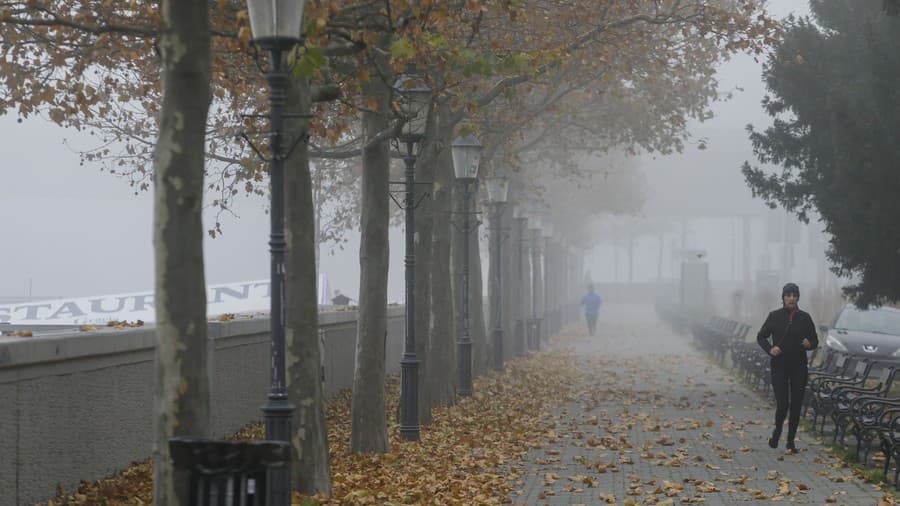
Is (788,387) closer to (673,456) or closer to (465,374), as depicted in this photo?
(673,456)

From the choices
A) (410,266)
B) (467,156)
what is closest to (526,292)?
(467,156)

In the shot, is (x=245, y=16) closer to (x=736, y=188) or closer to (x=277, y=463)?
(x=277, y=463)

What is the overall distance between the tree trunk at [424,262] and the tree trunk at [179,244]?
9.95 m

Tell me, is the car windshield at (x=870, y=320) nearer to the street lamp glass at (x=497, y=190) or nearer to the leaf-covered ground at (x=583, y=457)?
the leaf-covered ground at (x=583, y=457)

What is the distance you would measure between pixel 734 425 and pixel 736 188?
4216 inches

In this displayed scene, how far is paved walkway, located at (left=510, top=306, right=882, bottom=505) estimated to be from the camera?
12.4 m

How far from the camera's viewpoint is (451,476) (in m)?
13.6

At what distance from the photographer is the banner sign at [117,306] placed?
160 feet

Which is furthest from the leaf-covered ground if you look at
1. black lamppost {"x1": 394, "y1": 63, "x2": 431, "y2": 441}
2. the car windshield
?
the car windshield

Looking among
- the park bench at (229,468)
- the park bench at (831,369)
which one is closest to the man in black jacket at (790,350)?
the park bench at (831,369)

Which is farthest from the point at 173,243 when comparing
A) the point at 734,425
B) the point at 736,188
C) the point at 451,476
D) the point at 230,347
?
the point at 736,188

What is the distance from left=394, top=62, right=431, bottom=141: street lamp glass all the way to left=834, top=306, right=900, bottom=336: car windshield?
12642 mm

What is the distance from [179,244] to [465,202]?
16.0m

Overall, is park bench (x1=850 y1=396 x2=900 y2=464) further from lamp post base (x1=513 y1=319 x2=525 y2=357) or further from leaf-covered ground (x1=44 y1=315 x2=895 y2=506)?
lamp post base (x1=513 y1=319 x2=525 y2=357)
